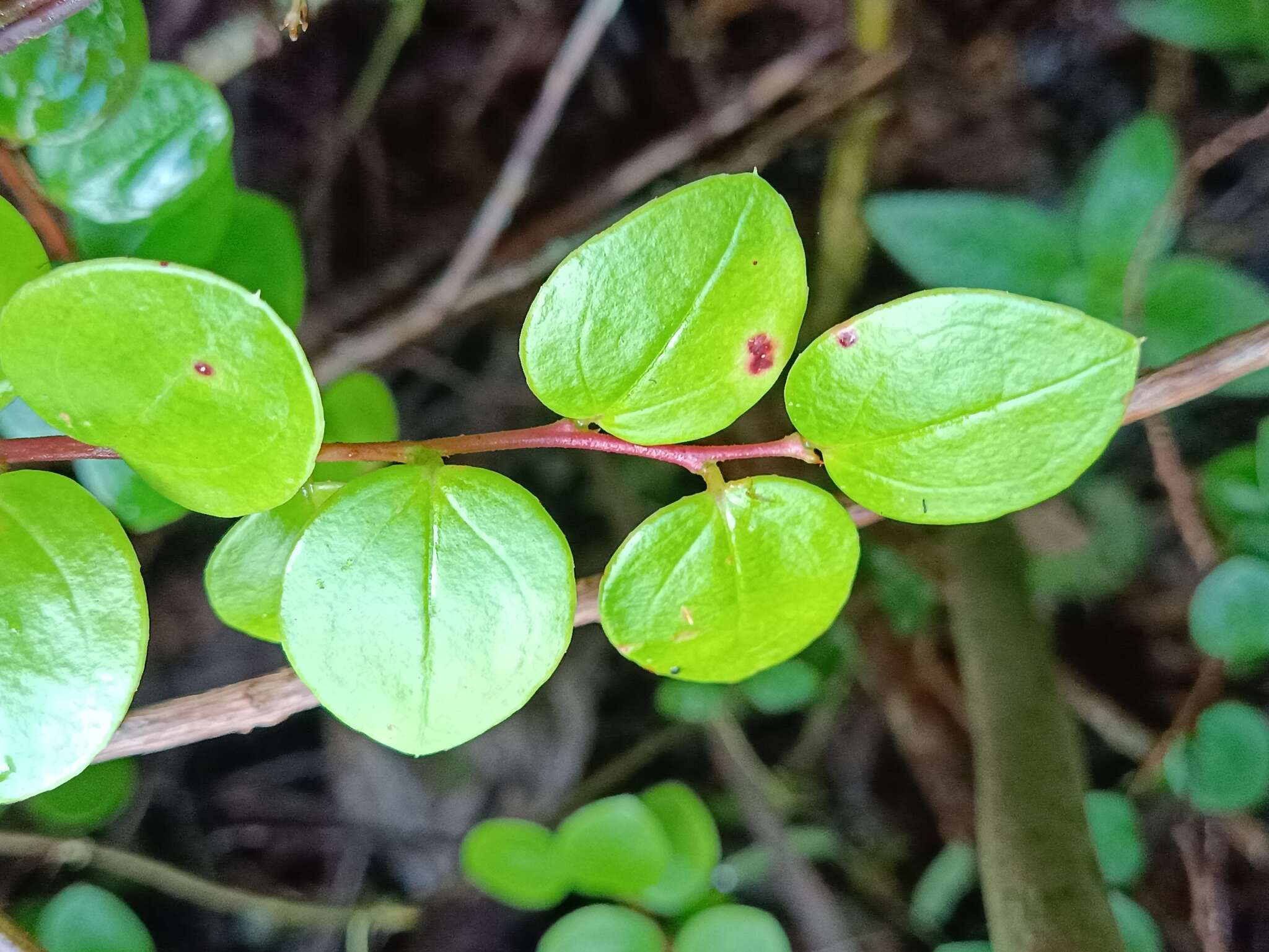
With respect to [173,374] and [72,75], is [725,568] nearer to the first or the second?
[173,374]

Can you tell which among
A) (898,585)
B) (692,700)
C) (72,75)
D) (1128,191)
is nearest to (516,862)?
(692,700)

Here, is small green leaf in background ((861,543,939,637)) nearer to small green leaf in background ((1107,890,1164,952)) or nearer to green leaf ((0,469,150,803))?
small green leaf in background ((1107,890,1164,952))

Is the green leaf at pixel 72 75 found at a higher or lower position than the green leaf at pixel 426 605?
higher

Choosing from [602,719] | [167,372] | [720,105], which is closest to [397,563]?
[167,372]

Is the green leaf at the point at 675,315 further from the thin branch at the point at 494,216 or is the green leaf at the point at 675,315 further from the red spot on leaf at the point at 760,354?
the thin branch at the point at 494,216

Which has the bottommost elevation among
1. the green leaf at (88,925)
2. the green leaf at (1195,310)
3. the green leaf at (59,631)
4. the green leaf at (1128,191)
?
the green leaf at (88,925)

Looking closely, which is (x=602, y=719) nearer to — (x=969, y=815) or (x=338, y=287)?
(x=969, y=815)

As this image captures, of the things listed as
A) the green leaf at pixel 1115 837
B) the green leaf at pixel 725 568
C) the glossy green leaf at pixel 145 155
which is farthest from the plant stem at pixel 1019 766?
the glossy green leaf at pixel 145 155
